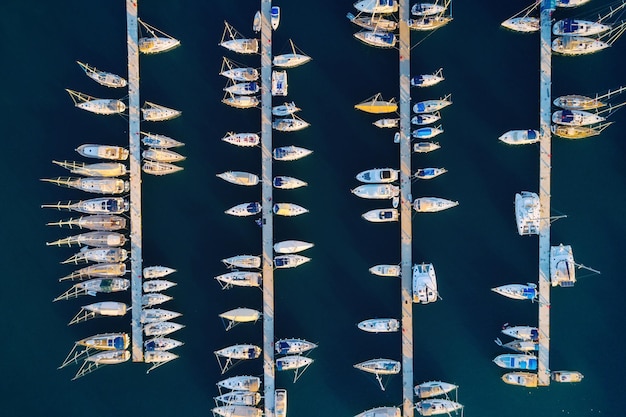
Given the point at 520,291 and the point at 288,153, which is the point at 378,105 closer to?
the point at 288,153

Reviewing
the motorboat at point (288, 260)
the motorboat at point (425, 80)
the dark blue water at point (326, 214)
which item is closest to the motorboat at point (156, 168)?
the dark blue water at point (326, 214)

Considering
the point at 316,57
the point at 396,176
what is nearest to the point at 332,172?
the point at 396,176

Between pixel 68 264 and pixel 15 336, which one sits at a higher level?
pixel 68 264

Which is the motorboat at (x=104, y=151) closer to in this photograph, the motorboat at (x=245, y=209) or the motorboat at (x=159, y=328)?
the motorboat at (x=245, y=209)

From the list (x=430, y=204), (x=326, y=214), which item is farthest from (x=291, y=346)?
(x=430, y=204)

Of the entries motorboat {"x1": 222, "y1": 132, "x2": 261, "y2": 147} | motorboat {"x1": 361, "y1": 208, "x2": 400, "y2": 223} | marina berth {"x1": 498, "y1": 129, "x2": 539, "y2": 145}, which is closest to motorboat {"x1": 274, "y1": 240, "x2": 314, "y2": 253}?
motorboat {"x1": 361, "y1": 208, "x2": 400, "y2": 223}

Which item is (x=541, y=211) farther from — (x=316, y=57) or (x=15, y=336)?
(x=15, y=336)
